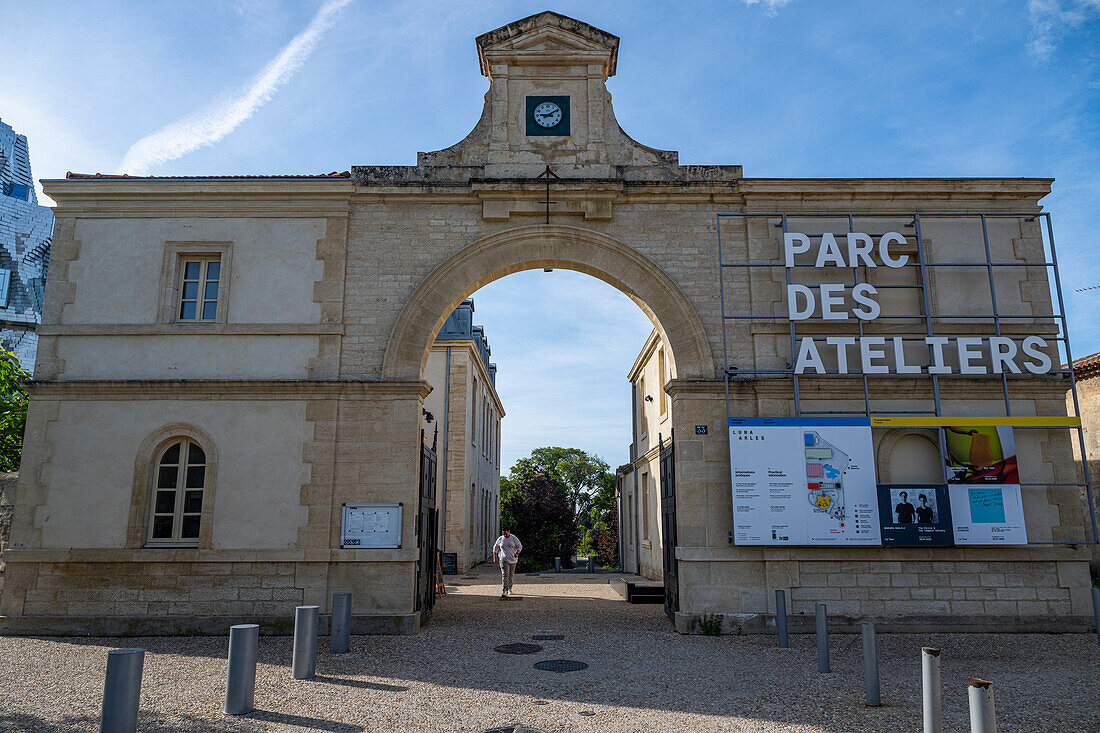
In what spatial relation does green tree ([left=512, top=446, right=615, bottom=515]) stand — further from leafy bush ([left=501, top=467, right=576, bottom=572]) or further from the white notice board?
the white notice board

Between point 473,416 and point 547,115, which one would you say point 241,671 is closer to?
point 547,115

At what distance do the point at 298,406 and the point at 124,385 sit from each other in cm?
247

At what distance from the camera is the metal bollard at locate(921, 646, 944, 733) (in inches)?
178

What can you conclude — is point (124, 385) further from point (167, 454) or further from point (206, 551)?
point (206, 551)

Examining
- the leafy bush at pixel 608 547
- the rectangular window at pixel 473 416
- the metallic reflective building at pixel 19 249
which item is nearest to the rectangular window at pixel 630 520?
the rectangular window at pixel 473 416

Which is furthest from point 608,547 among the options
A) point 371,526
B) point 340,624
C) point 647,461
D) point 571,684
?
point 571,684

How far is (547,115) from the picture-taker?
11203mm

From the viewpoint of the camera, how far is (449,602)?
13.6 meters

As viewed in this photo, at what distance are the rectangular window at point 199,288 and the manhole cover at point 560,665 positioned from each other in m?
6.88

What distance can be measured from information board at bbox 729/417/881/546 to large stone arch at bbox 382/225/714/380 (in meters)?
1.21

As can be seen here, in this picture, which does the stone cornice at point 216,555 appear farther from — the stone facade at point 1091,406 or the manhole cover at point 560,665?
the stone facade at point 1091,406

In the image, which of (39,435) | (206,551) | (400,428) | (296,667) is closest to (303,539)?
(206,551)

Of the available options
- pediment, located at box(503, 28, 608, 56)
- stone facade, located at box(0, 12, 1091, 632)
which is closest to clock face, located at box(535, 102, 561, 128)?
stone facade, located at box(0, 12, 1091, 632)

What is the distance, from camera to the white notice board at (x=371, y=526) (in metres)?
9.79
